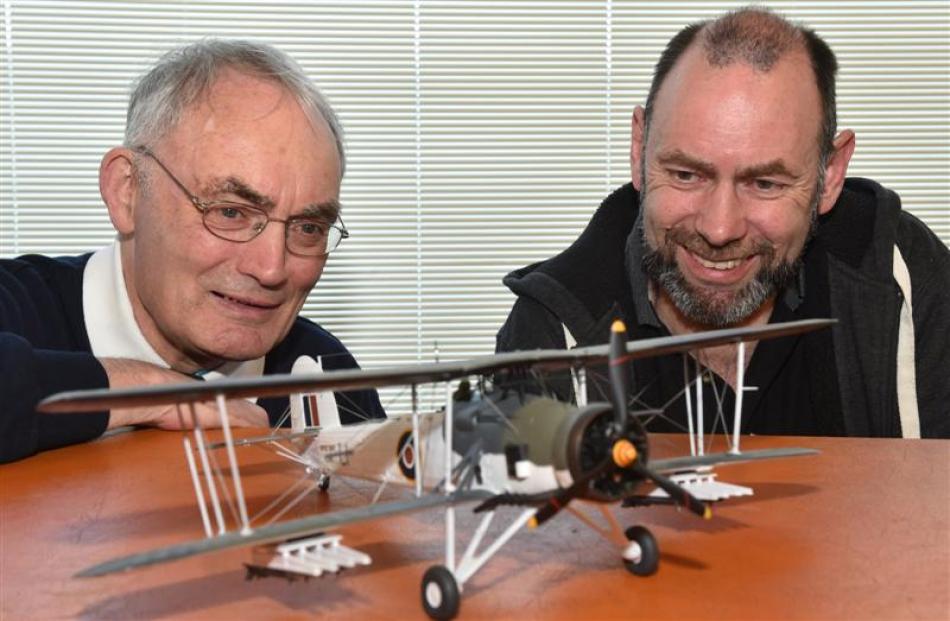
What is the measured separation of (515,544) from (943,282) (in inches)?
106

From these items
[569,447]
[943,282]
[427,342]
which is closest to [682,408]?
[943,282]

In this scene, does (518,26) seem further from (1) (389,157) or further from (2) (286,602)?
(2) (286,602)

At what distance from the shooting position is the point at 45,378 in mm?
2998

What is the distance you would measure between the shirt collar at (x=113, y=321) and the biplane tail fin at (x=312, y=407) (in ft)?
2.35

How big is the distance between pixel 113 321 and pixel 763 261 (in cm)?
237

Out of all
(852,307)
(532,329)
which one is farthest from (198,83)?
(852,307)

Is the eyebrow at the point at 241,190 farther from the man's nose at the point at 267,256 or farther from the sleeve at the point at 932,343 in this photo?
the sleeve at the point at 932,343

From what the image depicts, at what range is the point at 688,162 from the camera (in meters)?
3.74

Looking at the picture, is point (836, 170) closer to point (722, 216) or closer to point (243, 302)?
point (722, 216)

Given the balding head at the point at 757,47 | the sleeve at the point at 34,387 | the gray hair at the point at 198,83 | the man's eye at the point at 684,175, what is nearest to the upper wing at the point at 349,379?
the sleeve at the point at 34,387

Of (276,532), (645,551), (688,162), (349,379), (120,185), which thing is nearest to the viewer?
(276,532)

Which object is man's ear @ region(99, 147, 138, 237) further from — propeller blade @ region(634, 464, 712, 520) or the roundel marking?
propeller blade @ region(634, 464, 712, 520)

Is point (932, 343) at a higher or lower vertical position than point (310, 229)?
lower

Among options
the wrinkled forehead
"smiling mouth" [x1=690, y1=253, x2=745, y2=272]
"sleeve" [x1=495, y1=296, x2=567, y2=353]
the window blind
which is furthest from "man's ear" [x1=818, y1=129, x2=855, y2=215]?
the window blind
